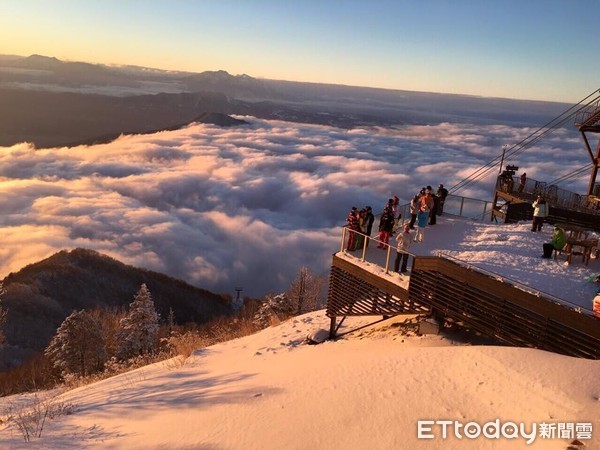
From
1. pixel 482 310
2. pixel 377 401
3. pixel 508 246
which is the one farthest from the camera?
pixel 508 246

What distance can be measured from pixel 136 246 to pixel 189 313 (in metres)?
55.7

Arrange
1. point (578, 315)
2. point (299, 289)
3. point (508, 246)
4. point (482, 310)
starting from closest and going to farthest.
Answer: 1. point (578, 315)
2. point (482, 310)
3. point (508, 246)
4. point (299, 289)

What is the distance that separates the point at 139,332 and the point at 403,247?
1083 inches

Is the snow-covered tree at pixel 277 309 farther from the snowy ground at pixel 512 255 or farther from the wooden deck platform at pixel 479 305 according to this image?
the wooden deck platform at pixel 479 305

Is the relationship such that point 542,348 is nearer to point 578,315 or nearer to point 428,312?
point 578,315

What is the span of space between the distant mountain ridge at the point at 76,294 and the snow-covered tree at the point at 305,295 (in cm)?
2655

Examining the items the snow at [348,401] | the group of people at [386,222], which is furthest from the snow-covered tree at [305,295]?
the snow at [348,401]

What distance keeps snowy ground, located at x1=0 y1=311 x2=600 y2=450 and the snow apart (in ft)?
0.06

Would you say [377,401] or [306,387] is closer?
[377,401]

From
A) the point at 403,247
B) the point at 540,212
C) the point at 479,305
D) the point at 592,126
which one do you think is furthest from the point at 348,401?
the point at 592,126

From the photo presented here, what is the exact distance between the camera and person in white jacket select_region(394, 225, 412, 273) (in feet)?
42.8

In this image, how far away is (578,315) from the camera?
9.73 meters

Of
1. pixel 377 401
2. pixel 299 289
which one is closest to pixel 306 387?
pixel 377 401

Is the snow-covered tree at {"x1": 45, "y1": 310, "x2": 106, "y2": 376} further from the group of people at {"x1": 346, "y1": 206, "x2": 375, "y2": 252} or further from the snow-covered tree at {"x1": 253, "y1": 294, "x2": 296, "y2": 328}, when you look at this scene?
the group of people at {"x1": 346, "y1": 206, "x2": 375, "y2": 252}
